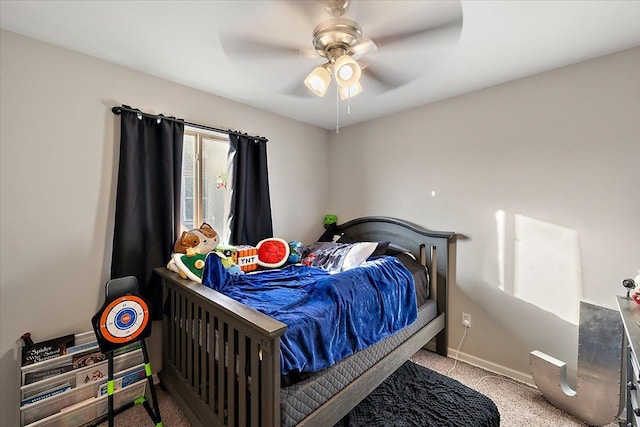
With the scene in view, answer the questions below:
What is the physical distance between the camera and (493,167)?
2.33 meters

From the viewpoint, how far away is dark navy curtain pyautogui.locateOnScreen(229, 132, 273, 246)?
2631 millimetres

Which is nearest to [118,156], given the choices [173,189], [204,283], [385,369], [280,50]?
[173,189]

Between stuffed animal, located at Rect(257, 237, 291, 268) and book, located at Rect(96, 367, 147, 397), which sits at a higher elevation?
stuffed animal, located at Rect(257, 237, 291, 268)

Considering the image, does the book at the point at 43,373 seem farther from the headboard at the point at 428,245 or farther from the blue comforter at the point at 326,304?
the headboard at the point at 428,245

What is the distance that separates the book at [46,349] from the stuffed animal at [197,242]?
0.81 metres

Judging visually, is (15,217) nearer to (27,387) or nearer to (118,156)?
(118,156)

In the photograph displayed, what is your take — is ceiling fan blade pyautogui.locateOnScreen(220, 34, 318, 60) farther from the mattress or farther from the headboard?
the headboard

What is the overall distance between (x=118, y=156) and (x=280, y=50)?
1.44m

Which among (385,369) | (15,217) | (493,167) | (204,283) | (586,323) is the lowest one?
(385,369)

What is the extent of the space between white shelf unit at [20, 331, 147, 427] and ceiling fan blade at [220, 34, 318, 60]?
2041mm

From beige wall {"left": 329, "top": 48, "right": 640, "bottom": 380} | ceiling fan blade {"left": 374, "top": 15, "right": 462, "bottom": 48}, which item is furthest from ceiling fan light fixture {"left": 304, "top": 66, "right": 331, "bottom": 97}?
beige wall {"left": 329, "top": 48, "right": 640, "bottom": 380}

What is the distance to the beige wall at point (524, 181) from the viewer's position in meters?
1.81

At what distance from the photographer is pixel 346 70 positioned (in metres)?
1.34

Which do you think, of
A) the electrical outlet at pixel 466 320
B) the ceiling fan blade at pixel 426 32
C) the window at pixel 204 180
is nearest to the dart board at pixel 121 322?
the window at pixel 204 180
